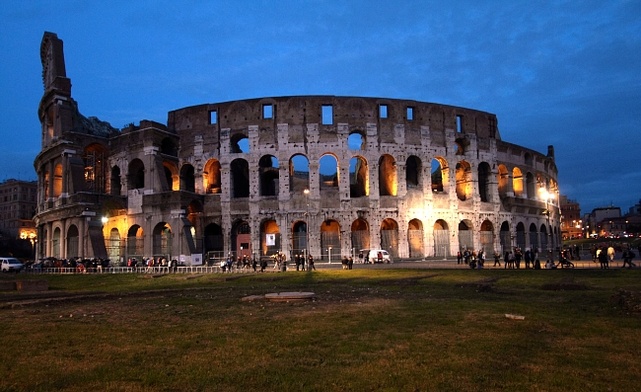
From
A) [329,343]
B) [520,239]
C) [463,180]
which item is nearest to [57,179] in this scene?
[463,180]

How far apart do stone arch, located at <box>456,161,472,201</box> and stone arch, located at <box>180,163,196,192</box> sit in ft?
77.1

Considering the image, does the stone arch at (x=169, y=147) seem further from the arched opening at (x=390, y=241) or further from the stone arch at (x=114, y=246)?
the arched opening at (x=390, y=241)

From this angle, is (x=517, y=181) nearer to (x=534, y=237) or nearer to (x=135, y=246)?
(x=534, y=237)

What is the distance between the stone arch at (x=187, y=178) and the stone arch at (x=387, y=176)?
16134 mm

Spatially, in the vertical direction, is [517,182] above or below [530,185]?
above

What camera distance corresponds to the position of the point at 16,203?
3743 inches

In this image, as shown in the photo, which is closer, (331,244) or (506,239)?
(331,244)

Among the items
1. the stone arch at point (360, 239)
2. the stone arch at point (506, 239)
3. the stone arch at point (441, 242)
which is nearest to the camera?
the stone arch at point (360, 239)

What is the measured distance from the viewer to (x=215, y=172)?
1639 inches

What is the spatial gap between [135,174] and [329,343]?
37.6m

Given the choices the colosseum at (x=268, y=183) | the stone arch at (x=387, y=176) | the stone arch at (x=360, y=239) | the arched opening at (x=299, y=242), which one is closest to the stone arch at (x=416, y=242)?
the colosseum at (x=268, y=183)

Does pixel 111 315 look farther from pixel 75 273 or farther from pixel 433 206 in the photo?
pixel 433 206

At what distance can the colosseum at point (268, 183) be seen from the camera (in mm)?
37594

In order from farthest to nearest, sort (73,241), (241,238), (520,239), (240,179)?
(520,239), (240,179), (73,241), (241,238)
